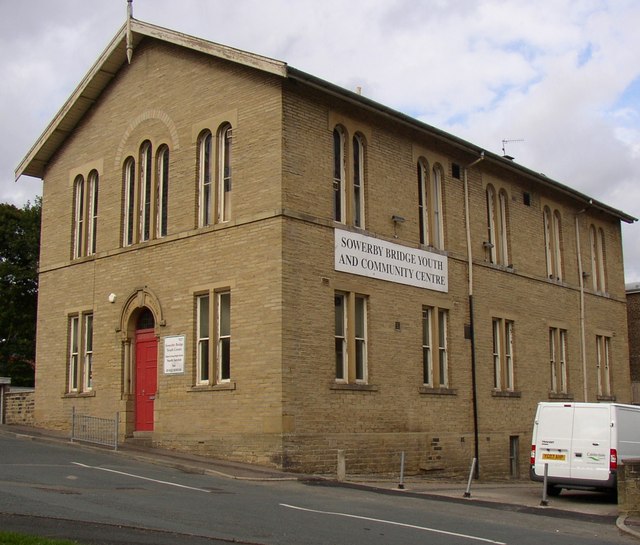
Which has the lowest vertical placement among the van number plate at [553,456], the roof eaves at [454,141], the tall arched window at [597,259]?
the van number plate at [553,456]

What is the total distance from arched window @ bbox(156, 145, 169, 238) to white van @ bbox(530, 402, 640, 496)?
10748 mm

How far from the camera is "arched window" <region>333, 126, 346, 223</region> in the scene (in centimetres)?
2223

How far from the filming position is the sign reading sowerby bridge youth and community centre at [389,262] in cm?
2191

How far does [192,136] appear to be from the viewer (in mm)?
23094

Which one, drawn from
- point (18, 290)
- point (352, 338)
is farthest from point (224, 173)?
point (18, 290)

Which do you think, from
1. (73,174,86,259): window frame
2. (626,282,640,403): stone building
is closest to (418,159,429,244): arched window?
(73,174,86,259): window frame

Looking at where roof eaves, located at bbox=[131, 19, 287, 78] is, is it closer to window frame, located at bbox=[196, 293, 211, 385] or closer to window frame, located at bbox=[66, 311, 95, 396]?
window frame, located at bbox=[196, 293, 211, 385]

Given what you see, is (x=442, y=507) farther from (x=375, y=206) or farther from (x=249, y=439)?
(x=375, y=206)

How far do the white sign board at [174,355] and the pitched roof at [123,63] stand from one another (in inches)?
273

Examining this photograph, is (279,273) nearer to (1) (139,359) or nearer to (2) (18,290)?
(1) (139,359)

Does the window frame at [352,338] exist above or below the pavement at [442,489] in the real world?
above

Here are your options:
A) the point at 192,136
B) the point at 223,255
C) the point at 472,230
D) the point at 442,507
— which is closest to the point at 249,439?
the point at 223,255

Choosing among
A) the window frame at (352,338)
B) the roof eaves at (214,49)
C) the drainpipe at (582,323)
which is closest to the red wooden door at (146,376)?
the window frame at (352,338)

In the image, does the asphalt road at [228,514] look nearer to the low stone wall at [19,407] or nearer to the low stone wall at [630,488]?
the low stone wall at [630,488]
